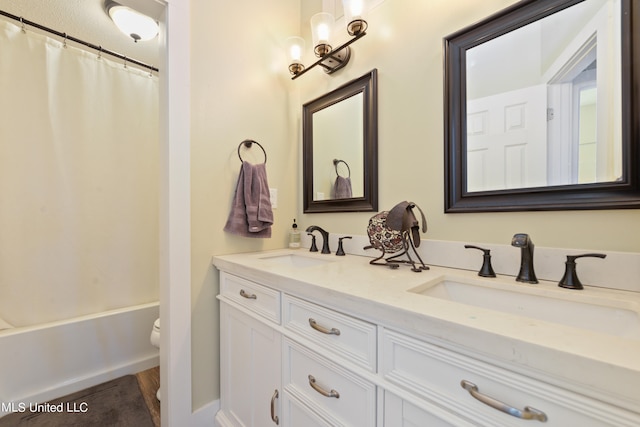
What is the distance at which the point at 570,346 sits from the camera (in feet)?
1.24

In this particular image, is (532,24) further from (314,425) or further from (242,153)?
(314,425)

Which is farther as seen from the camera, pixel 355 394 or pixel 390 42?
pixel 390 42

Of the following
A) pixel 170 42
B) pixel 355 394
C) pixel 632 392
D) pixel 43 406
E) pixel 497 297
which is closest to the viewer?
pixel 632 392

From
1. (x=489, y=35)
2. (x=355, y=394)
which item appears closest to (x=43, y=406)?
(x=355, y=394)

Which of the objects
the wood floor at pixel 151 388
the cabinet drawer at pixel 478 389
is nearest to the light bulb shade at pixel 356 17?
the cabinet drawer at pixel 478 389

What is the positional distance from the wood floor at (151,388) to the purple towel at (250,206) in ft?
3.51

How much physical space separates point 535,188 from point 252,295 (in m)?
1.06

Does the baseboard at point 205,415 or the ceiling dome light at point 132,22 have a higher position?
the ceiling dome light at point 132,22

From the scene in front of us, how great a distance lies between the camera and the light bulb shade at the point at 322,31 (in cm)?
135

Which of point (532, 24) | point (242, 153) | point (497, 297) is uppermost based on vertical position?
point (532, 24)

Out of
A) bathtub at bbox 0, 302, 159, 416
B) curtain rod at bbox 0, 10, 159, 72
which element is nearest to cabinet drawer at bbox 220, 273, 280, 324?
bathtub at bbox 0, 302, 159, 416

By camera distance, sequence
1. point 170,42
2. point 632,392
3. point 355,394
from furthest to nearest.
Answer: point 170,42
point 355,394
point 632,392

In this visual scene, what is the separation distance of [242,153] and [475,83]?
3.68 feet

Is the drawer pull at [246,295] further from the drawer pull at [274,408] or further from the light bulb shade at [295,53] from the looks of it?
the light bulb shade at [295,53]
